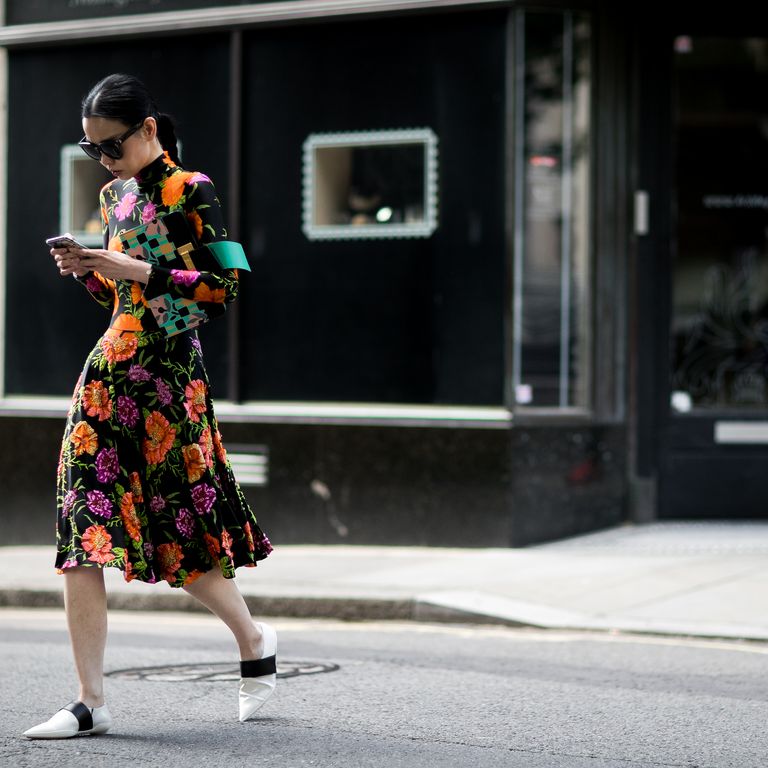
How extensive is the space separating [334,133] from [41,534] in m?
3.44

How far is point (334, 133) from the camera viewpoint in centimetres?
970

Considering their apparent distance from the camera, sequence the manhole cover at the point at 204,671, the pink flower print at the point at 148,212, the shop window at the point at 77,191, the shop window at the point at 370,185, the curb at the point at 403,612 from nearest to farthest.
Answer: the pink flower print at the point at 148,212
the manhole cover at the point at 204,671
the curb at the point at 403,612
the shop window at the point at 370,185
the shop window at the point at 77,191

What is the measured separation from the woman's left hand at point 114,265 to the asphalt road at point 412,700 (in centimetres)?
135

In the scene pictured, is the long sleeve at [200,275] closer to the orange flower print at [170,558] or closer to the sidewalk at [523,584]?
the orange flower print at [170,558]

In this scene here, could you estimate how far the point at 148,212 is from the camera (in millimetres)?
4375

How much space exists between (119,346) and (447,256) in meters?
5.23

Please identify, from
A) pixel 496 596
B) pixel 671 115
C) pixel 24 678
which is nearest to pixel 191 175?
pixel 24 678

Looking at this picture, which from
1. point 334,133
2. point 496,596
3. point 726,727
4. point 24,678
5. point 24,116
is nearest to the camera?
point 726,727

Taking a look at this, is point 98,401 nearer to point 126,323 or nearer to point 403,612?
point 126,323

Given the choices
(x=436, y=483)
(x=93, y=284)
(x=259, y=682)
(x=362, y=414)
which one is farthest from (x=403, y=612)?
(x=93, y=284)

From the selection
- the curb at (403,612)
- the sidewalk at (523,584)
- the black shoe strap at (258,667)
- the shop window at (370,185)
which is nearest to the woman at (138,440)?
the black shoe strap at (258,667)

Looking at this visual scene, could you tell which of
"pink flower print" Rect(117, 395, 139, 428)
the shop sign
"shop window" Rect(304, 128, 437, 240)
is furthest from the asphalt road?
the shop sign

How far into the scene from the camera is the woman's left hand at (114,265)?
4.16 m

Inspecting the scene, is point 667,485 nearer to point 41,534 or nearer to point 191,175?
point 41,534
